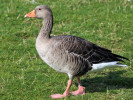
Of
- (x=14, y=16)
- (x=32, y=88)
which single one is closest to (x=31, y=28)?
(x=14, y=16)

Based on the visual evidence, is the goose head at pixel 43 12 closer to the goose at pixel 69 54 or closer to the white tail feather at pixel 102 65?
the goose at pixel 69 54

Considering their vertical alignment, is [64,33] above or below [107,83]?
above

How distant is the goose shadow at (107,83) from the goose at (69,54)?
50 centimetres

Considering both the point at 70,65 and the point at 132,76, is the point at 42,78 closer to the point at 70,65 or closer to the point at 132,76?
the point at 70,65

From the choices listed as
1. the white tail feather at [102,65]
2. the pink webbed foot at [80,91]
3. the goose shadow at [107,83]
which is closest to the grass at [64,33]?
the goose shadow at [107,83]

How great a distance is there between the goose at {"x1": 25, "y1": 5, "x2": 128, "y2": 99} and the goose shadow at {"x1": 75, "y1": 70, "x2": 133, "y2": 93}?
0.50 m

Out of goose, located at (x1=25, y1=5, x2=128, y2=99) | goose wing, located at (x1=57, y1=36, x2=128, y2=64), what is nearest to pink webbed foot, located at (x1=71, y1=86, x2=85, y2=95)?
goose, located at (x1=25, y1=5, x2=128, y2=99)

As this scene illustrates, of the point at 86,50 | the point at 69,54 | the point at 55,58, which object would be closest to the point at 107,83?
the point at 86,50

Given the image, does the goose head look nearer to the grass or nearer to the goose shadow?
the grass

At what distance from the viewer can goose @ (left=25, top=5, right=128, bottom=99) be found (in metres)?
7.14

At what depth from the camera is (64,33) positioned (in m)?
11.2

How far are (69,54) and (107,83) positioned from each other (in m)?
1.69

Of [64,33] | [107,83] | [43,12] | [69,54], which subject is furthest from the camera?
[64,33]

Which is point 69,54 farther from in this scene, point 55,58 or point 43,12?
point 43,12
